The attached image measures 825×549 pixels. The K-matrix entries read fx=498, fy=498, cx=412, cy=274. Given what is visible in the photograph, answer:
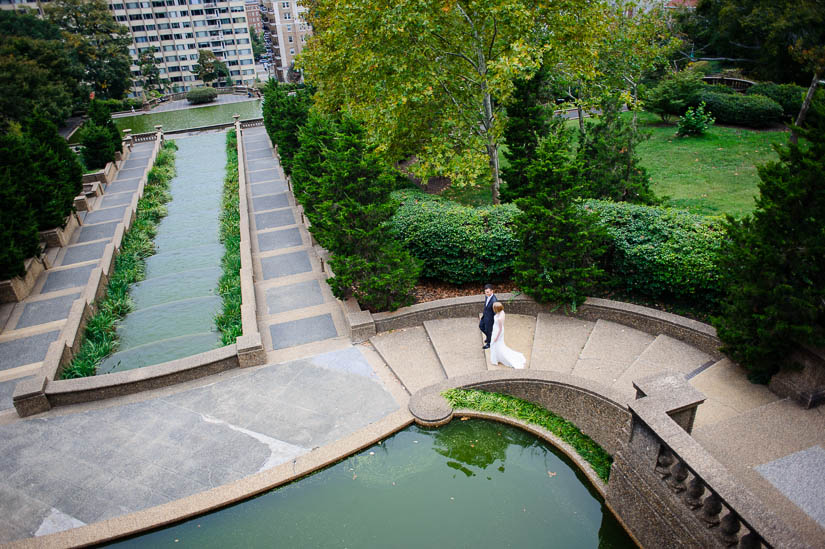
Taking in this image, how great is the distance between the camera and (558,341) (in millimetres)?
9859

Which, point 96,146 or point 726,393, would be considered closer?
point 726,393

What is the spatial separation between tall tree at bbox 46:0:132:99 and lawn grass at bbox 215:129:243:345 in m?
56.5

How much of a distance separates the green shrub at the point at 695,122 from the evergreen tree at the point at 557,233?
16.7 meters

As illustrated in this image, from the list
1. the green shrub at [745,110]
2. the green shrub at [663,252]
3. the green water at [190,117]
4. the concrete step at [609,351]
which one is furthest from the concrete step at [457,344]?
the green water at [190,117]

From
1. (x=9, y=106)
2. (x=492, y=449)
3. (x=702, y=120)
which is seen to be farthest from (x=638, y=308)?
(x=9, y=106)

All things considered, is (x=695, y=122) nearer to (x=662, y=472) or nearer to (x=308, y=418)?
(x=662, y=472)

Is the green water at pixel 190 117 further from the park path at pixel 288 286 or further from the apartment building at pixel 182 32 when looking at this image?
the apartment building at pixel 182 32

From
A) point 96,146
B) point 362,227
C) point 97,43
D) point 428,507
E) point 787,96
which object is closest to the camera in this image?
point 428,507

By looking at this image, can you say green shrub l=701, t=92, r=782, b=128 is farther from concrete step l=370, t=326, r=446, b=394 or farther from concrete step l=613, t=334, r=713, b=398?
concrete step l=370, t=326, r=446, b=394

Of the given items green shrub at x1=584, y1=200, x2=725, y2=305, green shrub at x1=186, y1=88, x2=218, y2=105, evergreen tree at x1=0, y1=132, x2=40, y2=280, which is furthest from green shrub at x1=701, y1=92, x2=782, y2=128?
green shrub at x1=186, y1=88, x2=218, y2=105

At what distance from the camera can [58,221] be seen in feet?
59.0

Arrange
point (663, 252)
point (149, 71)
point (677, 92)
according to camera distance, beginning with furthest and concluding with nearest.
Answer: point (149, 71) < point (677, 92) < point (663, 252)

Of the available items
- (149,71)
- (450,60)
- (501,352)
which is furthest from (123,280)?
(149,71)

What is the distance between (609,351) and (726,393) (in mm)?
2015
